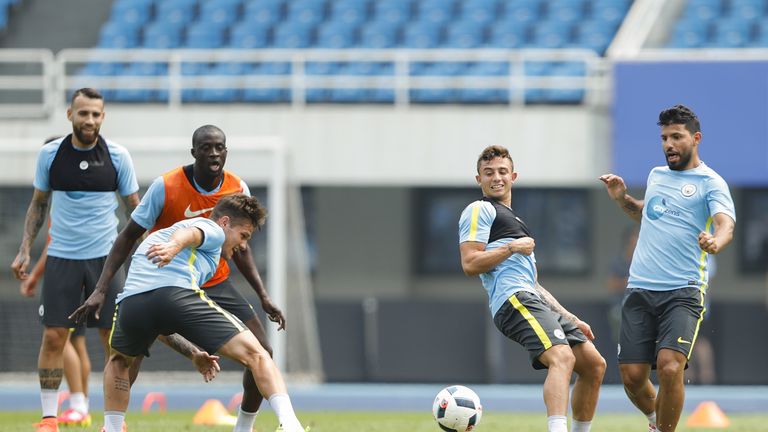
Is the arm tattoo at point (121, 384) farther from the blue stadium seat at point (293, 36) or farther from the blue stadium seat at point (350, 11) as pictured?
the blue stadium seat at point (350, 11)

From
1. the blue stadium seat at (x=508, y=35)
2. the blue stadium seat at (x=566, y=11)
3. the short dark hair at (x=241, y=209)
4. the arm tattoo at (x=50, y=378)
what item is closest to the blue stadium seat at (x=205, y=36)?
the blue stadium seat at (x=508, y=35)

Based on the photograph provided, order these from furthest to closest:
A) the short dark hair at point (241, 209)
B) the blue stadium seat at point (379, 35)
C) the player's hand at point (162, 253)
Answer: the blue stadium seat at point (379, 35) < the short dark hair at point (241, 209) < the player's hand at point (162, 253)

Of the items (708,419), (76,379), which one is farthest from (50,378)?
(708,419)

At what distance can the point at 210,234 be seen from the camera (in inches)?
305

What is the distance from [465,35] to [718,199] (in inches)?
477

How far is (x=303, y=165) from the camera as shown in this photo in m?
18.2

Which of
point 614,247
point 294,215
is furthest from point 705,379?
point 294,215

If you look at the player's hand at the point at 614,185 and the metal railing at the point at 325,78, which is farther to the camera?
the metal railing at the point at 325,78

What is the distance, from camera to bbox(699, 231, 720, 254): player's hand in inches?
318

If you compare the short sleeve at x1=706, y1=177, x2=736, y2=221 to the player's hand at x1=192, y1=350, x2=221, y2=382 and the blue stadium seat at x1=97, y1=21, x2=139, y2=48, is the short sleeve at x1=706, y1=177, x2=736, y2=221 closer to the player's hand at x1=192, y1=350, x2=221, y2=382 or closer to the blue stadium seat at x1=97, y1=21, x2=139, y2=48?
the player's hand at x1=192, y1=350, x2=221, y2=382

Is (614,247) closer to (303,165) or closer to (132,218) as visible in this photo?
(303,165)

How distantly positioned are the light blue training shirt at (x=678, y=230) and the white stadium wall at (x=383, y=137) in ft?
28.9

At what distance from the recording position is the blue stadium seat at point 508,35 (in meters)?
20.4

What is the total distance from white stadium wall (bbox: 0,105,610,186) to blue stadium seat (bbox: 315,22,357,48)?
8.58ft
